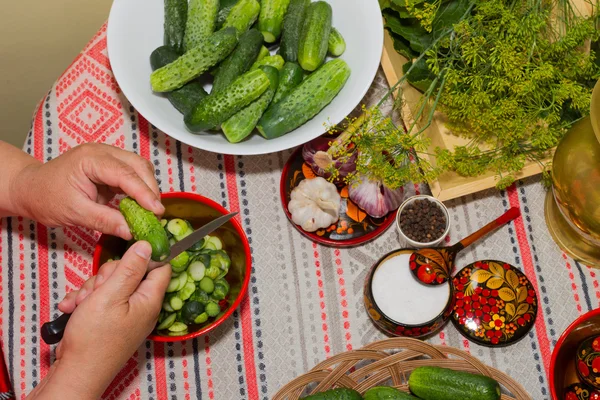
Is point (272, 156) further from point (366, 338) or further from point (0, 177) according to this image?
point (0, 177)

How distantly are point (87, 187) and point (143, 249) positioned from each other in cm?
20

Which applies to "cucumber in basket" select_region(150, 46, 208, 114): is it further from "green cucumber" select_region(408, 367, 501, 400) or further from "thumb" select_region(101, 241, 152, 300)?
"green cucumber" select_region(408, 367, 501, 400)

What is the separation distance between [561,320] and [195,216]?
0.79m

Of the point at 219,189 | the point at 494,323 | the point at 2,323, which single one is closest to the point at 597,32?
the point at 494,323

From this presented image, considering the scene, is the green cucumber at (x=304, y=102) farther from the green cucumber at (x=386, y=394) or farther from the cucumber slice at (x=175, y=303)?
the green cucumber at (x=386, y=394)

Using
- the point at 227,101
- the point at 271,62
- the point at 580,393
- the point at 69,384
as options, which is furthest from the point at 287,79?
the point at 580,393

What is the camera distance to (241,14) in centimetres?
131

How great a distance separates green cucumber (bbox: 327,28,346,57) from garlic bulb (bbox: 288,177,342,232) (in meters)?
0.27

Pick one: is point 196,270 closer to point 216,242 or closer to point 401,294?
point 216,242

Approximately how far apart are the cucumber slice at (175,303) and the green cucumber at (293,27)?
21.3 inches

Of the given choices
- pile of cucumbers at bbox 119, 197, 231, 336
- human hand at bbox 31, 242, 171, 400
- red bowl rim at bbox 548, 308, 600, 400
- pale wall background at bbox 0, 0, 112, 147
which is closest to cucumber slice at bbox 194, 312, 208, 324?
pile of cucumbers at bbox 119, 197, 231, 336

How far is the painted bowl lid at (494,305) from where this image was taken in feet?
4.23

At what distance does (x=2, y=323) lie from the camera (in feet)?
4.31

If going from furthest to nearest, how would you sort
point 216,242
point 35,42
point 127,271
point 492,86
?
point 35,42, point 216,242, point 492,86, point 127,271
